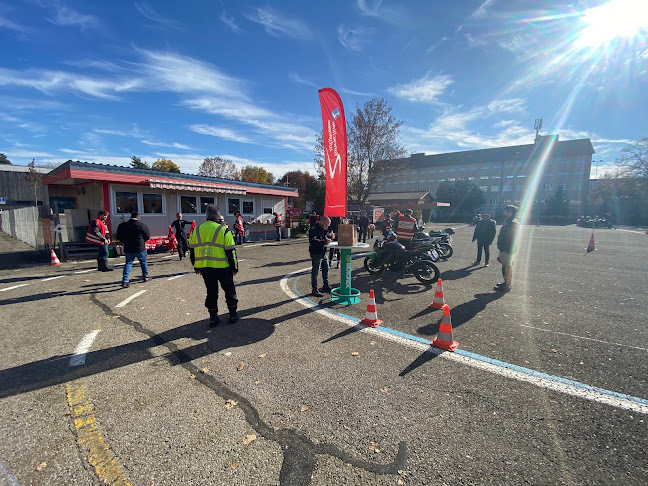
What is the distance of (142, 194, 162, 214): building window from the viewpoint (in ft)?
45.8

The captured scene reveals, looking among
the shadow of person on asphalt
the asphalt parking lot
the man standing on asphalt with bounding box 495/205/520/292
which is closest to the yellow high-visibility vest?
the asphalt parking lot

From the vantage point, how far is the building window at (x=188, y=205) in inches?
607

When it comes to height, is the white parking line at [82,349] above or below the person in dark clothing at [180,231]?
below

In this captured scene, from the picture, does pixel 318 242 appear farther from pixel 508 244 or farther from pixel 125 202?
pixel 125 202

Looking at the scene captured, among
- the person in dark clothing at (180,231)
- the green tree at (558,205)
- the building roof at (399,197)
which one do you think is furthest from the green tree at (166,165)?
the green tree at (558,205)

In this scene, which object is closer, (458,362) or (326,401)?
(326,401)

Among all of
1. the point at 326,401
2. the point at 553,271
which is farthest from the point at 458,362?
the point at 553,271

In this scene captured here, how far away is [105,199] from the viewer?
12.7 meters

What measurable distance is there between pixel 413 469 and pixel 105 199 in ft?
48.6

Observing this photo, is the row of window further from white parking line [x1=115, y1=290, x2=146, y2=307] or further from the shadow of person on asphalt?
the shadow of person on asphalt

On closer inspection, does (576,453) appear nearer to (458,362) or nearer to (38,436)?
(458,362)

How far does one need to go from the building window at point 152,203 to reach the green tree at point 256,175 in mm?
48541

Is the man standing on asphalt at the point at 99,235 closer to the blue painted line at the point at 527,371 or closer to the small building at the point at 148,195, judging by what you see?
the small building at the point at 148,195

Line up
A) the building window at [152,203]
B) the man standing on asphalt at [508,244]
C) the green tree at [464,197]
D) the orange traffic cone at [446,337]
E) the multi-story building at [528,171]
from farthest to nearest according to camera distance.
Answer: the multi-story building at [528,171] < the green tree at [464,197] < the building window at [152,203] < the man standing on asphalt at [508,244] < the orange traffic cone at [446,337]
